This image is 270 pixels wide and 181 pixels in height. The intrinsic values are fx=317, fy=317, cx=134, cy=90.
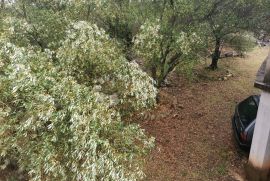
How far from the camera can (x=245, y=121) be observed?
→ 11125 millimetres

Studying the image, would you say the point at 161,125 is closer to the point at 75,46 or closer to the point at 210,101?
the point at 210,101

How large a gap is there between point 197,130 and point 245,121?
2.45 meters

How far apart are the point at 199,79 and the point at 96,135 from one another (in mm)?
12436

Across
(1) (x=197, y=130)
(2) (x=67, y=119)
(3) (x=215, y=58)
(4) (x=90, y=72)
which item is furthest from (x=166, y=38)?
(3) (x=215, y=58)

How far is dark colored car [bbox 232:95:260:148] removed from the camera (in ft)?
35.3

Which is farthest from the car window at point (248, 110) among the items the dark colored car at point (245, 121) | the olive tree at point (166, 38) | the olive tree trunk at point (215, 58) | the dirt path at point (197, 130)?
the olive tree trunk at point (215, 58)

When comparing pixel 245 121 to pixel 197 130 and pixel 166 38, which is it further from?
pixel 166 38

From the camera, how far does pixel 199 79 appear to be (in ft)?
59.6

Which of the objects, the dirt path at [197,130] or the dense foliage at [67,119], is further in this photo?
the dirt path at [197,130]

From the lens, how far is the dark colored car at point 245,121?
10766mm

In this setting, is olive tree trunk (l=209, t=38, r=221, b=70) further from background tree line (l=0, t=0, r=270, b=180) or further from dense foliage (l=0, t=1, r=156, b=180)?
dense foliage (l=0, t=1, r=156, b=180)

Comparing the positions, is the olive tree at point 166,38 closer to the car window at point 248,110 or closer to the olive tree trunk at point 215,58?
the car window at point 248,110

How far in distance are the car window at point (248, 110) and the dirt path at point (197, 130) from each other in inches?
49.4

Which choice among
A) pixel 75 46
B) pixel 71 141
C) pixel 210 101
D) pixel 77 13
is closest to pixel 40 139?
pixel 71 141
